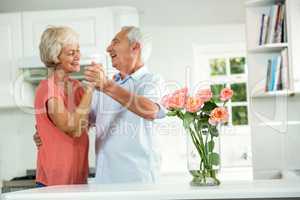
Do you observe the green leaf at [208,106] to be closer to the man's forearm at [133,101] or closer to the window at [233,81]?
the man's forearm at [133,101]

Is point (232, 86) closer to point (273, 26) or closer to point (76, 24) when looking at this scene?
point (273, 26)

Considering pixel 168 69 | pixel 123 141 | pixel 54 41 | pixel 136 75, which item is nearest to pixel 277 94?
pixel 168 69

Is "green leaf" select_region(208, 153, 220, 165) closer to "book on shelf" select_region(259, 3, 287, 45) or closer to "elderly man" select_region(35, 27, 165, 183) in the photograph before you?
"elderly man" select_region(35, 27, 165, 183)

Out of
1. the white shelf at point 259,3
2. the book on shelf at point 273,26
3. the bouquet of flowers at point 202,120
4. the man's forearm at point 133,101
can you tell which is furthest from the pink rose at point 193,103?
the white shelf at point 259,3

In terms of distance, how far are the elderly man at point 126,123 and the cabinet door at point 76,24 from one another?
1.03 ft

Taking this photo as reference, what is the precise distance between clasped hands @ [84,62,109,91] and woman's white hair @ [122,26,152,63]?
11.7 inches

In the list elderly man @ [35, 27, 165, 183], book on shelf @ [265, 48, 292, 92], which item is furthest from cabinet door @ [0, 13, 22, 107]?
book on shelf @ [265, 48, 292, 92]

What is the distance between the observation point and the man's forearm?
10.7 feet

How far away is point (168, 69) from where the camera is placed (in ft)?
11.7

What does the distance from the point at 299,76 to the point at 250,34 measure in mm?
467

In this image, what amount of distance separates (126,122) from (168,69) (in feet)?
1.81

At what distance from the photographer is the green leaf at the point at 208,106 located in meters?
2.06

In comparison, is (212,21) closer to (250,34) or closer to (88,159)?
(250,34)

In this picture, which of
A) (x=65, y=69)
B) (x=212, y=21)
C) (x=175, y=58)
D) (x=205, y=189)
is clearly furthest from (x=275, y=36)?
(x=205, y=189)
